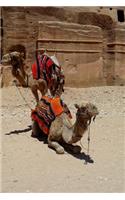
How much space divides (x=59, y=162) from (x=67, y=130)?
68 centimetres

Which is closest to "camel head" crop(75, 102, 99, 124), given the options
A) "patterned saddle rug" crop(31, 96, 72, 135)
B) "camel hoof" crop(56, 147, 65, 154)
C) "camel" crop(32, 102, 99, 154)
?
"camel" crop(32, 102, 99, 154)

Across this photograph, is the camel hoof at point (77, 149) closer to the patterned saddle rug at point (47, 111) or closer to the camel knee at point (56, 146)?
the camel knee at point (56, 146)

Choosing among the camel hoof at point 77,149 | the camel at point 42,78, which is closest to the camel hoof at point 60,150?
the camel hoof at point 77,149

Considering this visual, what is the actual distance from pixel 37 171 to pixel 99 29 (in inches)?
520

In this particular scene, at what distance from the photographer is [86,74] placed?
18547mm

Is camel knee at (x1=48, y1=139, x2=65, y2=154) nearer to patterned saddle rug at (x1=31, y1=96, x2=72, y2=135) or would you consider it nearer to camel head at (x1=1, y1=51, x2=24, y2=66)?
patterned saddle rug at (x1=31, y1=96, x2=72, y2=135)

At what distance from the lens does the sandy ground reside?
6145 millimetres

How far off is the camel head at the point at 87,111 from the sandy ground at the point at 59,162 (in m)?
0.79

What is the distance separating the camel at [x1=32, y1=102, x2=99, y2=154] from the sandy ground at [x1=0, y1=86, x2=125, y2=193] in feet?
0.52

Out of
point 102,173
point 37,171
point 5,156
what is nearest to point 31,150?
point 5,156

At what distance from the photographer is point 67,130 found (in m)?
7.59

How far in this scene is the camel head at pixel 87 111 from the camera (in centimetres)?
691

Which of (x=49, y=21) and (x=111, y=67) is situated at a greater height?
(x=49, y=21)

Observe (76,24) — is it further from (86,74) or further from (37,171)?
(37,171)
